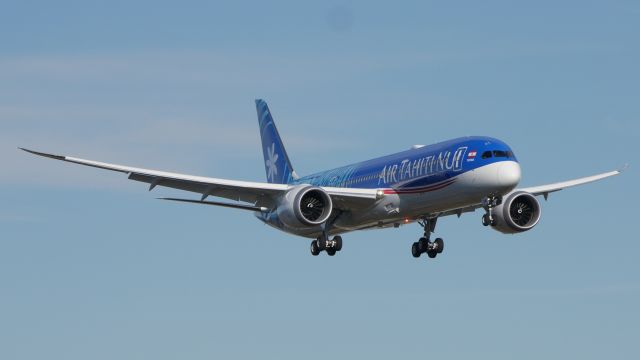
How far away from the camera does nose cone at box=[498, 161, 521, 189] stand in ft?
191

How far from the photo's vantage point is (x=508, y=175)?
58.2m

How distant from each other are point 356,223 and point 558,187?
11324 millimetres

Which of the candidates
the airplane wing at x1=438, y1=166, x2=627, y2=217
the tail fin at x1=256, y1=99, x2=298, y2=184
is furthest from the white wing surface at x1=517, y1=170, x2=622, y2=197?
the tail fin at x1=256, y1=99, x2=298, y2=184

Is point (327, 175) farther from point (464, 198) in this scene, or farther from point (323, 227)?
point (464, 198)

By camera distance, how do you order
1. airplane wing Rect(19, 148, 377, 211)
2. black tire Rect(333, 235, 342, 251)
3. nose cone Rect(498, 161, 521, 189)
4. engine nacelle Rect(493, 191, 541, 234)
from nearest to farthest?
nose cone Rect(498, 161, 521, 189), airplane wing Rect(19, 148, 377, 211), engine nacelle Rect(493, 191, 541, 234), black tire Rect(333, 235, 342, 251)

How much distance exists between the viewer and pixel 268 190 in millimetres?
65312

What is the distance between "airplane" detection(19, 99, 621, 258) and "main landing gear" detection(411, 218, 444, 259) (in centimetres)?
5

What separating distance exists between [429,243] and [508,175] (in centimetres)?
947

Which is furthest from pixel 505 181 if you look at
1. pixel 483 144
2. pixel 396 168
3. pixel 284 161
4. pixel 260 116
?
pixel 260 116

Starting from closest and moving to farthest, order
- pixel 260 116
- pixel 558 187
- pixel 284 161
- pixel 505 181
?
pixel 505 181 → pixel 558 187 → pixel 284 161 → pixel 260 116

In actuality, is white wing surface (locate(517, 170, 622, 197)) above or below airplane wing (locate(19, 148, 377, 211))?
above

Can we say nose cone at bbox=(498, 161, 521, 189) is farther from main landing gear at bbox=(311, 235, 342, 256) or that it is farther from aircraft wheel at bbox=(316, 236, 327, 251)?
aircraft wheel at bbox=(316, 236, 327, 251)

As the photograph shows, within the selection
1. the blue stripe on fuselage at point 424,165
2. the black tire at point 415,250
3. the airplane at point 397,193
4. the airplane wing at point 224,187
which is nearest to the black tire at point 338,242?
the airplane at point 397,193

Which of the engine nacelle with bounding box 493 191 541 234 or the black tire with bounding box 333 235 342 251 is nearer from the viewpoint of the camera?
the engine nacelle with bounding box 493 191 541 234
